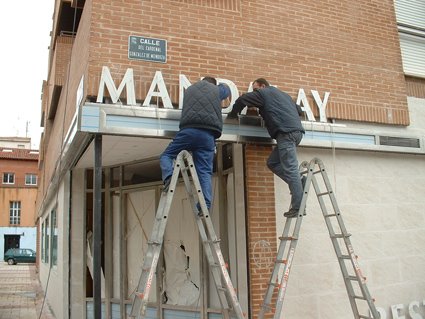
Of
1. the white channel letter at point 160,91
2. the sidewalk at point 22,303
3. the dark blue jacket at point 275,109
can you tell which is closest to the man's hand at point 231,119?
the dark blue jacket at point 275,109

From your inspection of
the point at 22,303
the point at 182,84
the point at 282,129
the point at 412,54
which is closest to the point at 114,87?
the point at 182,84

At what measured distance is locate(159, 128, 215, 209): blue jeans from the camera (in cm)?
500

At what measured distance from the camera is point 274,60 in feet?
22.4

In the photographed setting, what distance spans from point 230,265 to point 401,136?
11.1 ft

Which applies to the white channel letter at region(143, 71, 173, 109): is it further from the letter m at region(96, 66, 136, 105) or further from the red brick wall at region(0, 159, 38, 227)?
the red brick wall at region(0, 159, 38, 227)

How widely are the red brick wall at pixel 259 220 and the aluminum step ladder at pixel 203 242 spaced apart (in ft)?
4.42

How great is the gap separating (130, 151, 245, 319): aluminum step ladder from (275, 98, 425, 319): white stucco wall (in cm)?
190

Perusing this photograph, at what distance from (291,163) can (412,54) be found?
15.3 feet

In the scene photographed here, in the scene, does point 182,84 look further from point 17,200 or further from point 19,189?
point 17,200

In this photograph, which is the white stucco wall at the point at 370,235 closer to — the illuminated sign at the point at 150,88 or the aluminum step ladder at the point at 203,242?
the illuminated sign at the point at 150,88

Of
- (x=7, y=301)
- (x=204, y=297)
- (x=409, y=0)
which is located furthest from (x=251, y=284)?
(x=7, y=301)

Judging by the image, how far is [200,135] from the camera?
5.04 m

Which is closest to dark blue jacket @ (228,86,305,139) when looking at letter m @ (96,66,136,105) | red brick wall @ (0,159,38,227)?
letter m @ (96,66,136,105)

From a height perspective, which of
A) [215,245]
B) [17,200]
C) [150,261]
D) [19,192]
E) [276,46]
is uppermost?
[19,192]
